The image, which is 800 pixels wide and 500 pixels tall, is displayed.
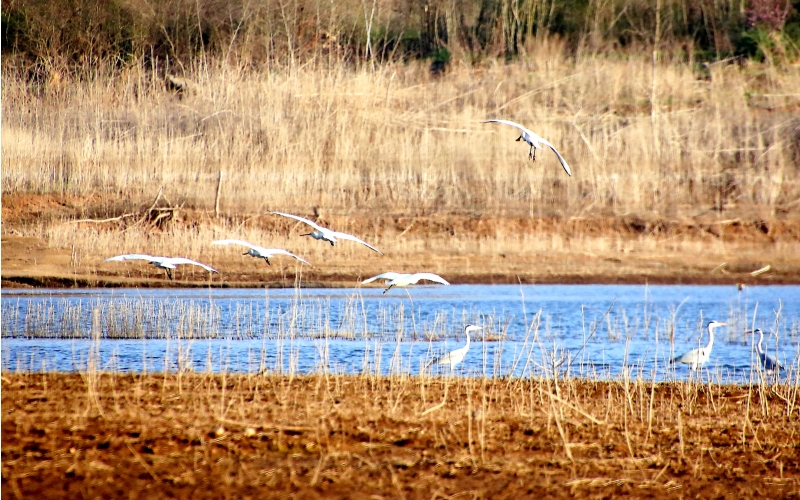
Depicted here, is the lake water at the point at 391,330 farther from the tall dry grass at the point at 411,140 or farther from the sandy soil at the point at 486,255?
the tall dry grass at the point at 411,140

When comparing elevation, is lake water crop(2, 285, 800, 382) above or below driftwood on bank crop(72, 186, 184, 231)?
below

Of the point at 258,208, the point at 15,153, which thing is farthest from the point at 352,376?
the point at 15,153

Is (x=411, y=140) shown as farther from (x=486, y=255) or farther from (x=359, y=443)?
(x=359, y=443)

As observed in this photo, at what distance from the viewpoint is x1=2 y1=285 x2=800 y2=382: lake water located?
1014cm

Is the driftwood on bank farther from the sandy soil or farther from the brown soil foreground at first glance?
the brown soil foreground

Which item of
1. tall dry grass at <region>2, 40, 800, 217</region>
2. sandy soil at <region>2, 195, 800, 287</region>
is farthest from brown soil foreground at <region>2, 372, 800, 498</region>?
tall dry grass at <region>2, 40, 800, 217</region>

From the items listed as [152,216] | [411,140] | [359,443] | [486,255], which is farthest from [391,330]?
[411,140]

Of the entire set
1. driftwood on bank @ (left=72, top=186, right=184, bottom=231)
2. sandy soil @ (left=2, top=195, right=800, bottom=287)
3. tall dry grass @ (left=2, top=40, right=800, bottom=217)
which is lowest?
sandy soil @ (left=2, top=195, right=800, bottom=287)

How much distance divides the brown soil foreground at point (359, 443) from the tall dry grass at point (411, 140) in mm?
13177

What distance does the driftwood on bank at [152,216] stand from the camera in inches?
765

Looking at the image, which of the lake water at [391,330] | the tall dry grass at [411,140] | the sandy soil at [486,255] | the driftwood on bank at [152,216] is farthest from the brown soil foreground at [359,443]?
the tall dry grass at [411,140]

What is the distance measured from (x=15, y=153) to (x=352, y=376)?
1474 cm

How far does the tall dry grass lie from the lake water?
11.2 ft

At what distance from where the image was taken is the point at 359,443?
6078mm
